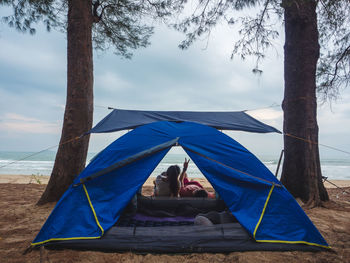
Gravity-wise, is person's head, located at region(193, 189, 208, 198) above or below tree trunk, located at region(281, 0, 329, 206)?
below

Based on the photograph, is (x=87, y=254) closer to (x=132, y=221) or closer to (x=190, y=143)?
(x=132, y=221)

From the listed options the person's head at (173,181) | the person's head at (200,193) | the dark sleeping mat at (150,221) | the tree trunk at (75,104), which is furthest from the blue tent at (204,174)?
the tree trunk at (75,104)

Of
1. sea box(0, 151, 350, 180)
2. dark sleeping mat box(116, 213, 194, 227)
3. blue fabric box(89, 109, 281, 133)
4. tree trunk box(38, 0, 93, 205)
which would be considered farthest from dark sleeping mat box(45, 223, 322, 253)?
sea box(0, 151, 350, 180)

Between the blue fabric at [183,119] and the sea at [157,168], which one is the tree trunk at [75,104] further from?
the sea at [157,168]

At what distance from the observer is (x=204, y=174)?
107 inches

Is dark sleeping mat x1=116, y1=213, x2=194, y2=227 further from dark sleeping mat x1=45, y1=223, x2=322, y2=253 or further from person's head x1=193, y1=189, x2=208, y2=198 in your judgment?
person's head x1=193, y1=189, x2=208, y2=198

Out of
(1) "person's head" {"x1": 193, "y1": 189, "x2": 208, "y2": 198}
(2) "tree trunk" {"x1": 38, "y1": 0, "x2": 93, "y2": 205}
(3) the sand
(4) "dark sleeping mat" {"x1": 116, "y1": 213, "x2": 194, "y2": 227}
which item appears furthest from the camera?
(2) "tree trunk" {"x1": 38, "y1": 0, "x2": 93, "y2": 205}

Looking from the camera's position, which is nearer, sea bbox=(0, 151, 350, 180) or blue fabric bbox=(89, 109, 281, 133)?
blue fabric bbox=(89, 109, 281, 133)

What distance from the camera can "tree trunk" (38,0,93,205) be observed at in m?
4.19

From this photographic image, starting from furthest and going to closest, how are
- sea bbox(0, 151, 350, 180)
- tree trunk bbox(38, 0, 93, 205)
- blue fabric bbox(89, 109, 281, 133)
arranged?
sea bbox(0, 151, 350, 180) → tree trunk bbox(38, 0, 93, 205) → blue fabric bbox(89, 109, 281, 133)

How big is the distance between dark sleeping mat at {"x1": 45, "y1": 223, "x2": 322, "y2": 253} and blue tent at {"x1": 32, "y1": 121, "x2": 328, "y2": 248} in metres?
0.06

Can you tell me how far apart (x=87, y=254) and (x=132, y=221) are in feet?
2.36

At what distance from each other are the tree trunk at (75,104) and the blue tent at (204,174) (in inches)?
67.6

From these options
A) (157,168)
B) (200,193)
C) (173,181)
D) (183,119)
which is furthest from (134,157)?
(157,168)
